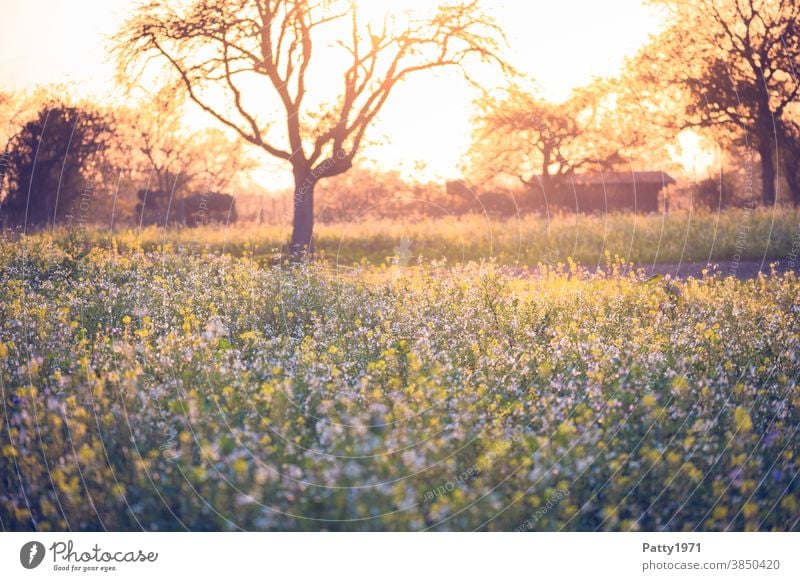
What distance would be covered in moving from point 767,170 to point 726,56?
33.9 feet

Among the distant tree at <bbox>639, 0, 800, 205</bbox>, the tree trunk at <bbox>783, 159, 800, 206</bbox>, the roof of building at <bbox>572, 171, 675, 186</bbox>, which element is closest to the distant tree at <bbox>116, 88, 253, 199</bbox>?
the distant tree at <bbox>639, 0, 800, 205</bbox>

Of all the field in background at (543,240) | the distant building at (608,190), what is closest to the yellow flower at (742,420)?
the field in background at (543,240)

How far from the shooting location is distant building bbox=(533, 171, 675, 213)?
4519 centimetres

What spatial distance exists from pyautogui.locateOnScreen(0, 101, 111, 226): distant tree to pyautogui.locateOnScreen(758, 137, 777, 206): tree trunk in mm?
18666

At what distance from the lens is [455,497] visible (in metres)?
4.48

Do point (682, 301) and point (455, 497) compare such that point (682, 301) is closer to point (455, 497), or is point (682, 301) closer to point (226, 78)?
point (455, 497)

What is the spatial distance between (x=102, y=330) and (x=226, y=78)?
8.92m

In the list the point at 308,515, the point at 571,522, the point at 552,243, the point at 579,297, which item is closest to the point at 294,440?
the point at 308,515

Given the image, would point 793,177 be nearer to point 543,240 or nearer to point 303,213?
point 543,240

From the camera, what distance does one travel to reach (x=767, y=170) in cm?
2633

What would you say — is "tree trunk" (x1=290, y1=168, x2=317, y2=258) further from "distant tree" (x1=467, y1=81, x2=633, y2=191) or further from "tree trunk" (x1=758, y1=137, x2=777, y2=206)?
"distant tree" (x1=467, y1=81, x2=633, y2=191)

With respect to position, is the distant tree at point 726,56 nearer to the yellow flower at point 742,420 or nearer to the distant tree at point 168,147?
the yellow flower at point 742,420

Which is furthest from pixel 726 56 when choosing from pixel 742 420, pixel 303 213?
pixel 742 420

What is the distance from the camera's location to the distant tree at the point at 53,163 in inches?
372
